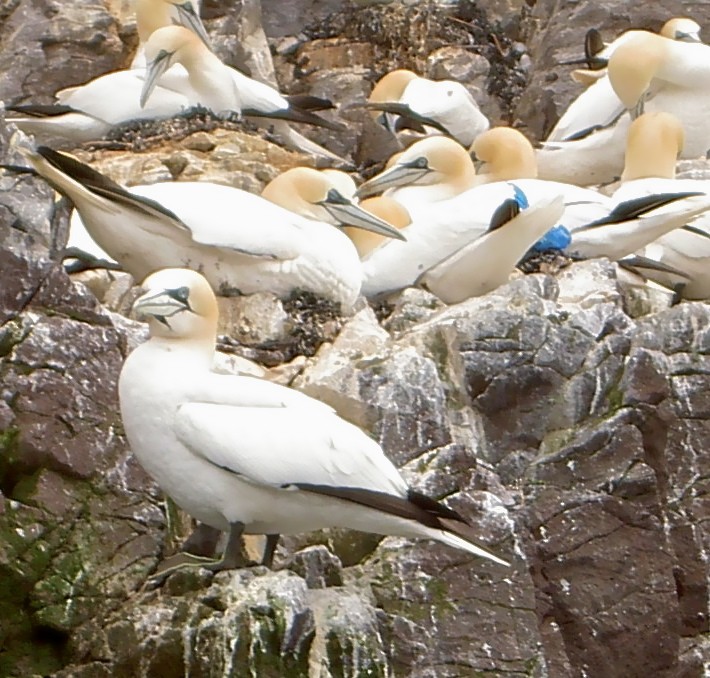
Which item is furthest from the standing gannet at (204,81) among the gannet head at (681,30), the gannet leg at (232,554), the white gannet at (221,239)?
the gannet leg at (232,554)

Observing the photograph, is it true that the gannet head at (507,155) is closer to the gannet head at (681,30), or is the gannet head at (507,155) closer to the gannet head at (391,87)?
the gannet head at (391,87)

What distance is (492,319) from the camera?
8742 millimetres

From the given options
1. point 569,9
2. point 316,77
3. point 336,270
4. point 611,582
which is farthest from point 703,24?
point 611,582

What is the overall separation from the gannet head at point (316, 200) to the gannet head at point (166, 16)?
2998 millimetres

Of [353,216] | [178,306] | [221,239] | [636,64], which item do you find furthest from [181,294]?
[636,64]

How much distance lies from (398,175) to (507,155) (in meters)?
0.72

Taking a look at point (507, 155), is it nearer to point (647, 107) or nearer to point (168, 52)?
point (647, 107)

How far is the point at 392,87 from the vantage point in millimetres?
13484

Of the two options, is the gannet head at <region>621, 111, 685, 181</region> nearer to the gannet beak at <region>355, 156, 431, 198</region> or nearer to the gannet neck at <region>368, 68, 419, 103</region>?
the gannet beak at <region>355, 156, 431, 198</region>

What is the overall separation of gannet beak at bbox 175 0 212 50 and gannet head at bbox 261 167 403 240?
303 centimetres

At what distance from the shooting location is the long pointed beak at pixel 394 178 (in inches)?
450

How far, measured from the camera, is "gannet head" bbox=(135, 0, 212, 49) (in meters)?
12.9

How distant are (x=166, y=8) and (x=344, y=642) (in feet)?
22.1

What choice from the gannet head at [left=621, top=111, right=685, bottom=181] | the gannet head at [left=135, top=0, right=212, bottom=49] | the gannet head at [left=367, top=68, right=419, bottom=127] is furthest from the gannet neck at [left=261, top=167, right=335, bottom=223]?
the gannet head at [left=367, top=68, right=419, bottom=127]
